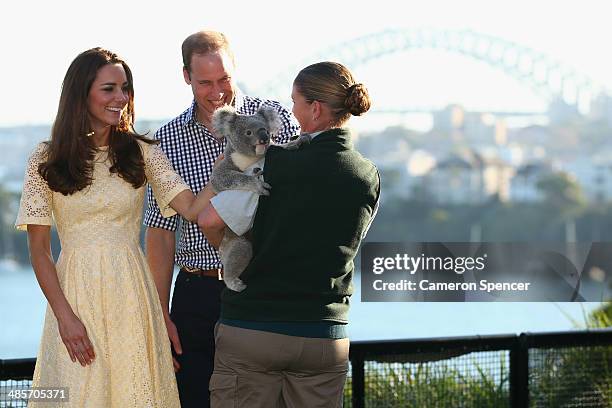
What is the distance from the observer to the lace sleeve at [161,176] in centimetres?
273

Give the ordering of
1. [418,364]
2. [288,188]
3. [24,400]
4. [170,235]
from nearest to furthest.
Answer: [288,188] → [170,235] → [24,400] → [418,364]

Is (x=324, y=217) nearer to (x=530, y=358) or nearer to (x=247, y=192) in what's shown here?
(x=247, y=192)

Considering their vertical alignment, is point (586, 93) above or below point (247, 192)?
above

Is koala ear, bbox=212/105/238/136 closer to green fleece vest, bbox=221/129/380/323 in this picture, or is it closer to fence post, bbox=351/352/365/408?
green fleece vest, bbox=221/129/380/323

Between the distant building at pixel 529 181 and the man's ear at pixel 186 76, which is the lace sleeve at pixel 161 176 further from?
the distant building at pixel 529 181

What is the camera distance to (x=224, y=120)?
2.50 meters

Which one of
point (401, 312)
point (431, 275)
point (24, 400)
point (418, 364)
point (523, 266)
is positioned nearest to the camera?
point (24, 400)

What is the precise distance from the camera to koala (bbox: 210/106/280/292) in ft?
8.00

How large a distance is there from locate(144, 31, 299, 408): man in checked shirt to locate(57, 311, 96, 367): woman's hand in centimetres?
37

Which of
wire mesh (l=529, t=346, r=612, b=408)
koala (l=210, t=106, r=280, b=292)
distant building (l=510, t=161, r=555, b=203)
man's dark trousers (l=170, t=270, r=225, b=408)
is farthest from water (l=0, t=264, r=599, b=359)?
distant building (l=510, t=161, r=555, b=203)

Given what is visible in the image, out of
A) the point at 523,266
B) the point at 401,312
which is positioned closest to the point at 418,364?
the point at 523,266

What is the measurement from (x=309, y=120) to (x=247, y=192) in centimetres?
23

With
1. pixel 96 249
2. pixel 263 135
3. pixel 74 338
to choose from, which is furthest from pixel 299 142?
pixel 74 338

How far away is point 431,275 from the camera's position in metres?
4.36
